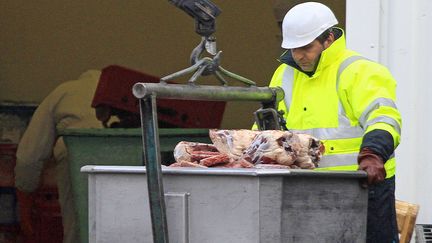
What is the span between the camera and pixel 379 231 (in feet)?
14.7

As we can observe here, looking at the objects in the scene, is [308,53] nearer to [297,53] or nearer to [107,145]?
[297,53]

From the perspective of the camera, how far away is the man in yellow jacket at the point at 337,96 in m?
4.45

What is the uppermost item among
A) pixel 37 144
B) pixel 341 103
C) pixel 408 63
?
pixel 408 63

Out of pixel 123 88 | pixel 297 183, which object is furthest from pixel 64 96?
pixel 297 183

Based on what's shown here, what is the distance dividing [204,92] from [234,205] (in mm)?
479

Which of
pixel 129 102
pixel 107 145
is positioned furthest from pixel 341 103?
pixel 129 102

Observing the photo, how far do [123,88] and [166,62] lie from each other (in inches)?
115

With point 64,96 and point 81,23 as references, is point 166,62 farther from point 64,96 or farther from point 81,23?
point 64,96

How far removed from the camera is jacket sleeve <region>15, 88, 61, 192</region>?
311 inches

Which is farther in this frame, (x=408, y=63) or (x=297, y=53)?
(x=408, y=63)

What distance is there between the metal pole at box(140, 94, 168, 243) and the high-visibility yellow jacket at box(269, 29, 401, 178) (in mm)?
893

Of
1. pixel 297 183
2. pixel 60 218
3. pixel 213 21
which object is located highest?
pixel 213 21

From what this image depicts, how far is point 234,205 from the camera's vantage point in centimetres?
365

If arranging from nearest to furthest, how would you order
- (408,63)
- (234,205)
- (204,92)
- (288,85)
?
(234,205) → (204,92) → (288,85) → (408,63)
